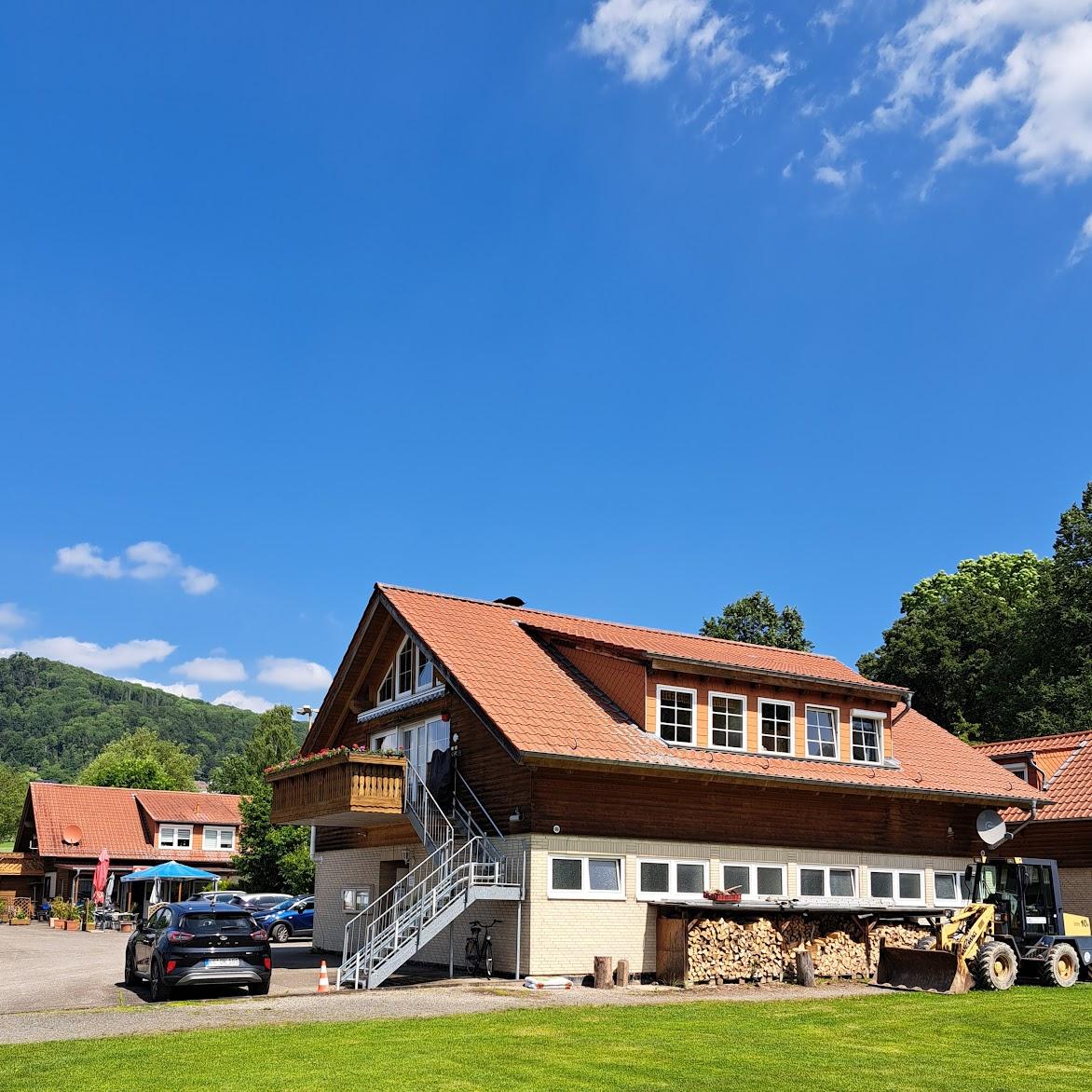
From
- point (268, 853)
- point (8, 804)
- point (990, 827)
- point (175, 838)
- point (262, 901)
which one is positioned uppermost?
point (8, 804)

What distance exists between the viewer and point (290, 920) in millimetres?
38094

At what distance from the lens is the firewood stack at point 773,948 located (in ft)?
71.3

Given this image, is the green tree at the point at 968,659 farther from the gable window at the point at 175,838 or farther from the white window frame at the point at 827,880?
the gable window at the point at 175,838

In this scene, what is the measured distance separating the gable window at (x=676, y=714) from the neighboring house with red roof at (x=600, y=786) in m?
0.05

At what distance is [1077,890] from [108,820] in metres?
46.9

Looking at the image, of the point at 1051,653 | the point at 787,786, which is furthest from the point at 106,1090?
the point at 1051,653

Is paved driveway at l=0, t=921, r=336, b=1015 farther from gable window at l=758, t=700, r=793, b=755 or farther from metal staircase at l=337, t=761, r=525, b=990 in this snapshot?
gable window at l=758, t=700, r=793, b=755

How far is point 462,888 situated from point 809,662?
49.1ft

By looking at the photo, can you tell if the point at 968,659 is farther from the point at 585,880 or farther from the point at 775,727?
the point at 585,880

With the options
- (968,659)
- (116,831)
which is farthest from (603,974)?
(116,831)

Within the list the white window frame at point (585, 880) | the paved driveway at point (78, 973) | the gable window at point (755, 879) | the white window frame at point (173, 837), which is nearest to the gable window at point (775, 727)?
the gable window at point (755, 879)

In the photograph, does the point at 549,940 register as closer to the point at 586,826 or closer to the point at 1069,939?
the point at 586,826

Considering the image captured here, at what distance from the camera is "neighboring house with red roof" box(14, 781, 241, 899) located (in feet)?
189

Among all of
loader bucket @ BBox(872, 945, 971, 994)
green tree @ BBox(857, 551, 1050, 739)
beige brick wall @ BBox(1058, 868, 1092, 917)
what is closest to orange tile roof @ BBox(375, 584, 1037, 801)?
beige brick wall @ BBox(1058, 868, 1092, 917)
